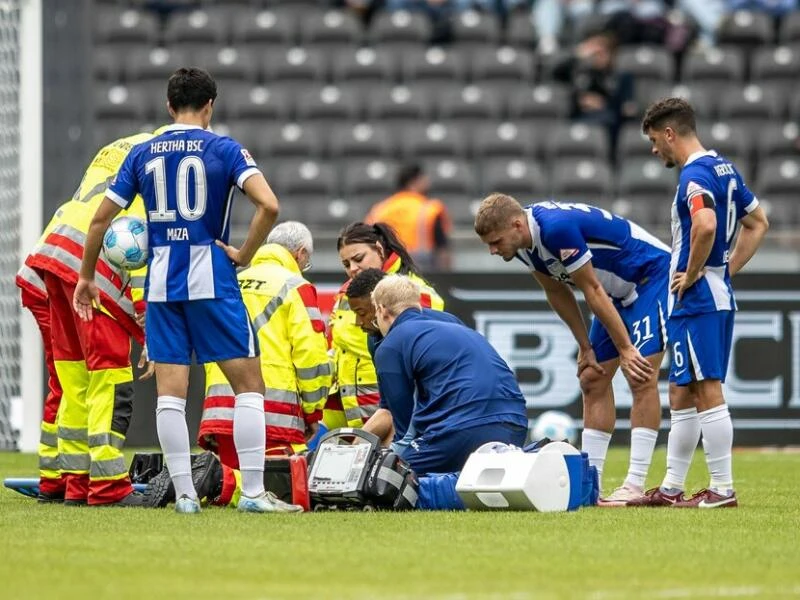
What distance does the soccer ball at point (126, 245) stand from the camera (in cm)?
774

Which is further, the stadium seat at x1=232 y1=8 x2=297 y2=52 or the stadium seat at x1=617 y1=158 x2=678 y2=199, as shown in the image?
the stadium seat at x1=232 y1=8 x2=297 y2=52

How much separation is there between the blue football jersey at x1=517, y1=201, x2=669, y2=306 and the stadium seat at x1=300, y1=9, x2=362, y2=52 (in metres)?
11.6

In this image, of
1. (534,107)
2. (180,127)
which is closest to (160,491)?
(180,127)

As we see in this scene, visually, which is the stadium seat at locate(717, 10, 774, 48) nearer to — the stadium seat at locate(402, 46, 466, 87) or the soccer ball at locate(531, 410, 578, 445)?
the stadium seat at locate(402, 46, 466, 87)

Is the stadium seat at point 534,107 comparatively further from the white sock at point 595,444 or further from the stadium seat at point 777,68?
the white sock at point 595,444

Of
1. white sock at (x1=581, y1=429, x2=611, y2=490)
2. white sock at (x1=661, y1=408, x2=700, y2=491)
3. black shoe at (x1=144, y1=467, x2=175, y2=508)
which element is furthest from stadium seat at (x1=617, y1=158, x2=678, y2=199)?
black shoe at (x1=144, y1=467, x2=175, y2=508)

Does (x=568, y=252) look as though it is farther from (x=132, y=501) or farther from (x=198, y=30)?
(x=198, y=30)

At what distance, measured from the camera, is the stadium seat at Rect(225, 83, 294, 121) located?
19031 mm

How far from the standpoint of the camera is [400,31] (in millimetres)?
20000

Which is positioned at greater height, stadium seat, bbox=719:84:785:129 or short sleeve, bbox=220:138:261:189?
stadium seat, bbox=719:84:785:129

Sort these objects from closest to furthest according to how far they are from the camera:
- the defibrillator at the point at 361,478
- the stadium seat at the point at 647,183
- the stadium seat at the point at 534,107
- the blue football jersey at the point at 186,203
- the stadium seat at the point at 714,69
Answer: the blue football jersey at the point at 186,203 < the defibrillator at the point at 361,478 < the stadium seat at the point at 647,183 < the stadium seat at the point at 534,107 < the stadium seat at the point at 714,69

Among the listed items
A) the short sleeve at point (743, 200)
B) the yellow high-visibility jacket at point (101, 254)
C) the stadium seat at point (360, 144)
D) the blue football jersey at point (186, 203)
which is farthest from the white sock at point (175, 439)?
the stadium seat at point (360, 144)

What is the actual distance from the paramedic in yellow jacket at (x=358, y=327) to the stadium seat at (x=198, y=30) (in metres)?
10.7

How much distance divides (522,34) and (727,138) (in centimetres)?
314
